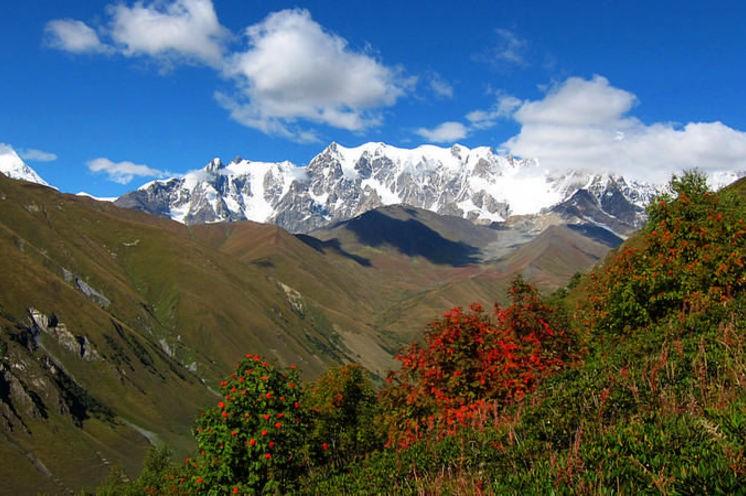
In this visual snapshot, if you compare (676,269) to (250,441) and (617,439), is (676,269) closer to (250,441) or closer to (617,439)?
(250,441)

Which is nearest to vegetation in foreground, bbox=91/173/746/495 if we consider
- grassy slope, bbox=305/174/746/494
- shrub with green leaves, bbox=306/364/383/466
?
grassy slope, bbox=305/174/746/494

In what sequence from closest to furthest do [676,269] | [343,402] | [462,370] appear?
[462,370]
[676,269]
[343,402]

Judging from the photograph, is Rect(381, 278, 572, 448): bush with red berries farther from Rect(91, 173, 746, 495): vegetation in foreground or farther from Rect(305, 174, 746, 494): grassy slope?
Rect(305, 174, 746, 494): grassy slope

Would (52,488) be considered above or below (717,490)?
below

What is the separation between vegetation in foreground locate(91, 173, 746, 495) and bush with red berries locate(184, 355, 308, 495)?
57 millimetres

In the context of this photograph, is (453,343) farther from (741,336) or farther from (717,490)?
(717,490)

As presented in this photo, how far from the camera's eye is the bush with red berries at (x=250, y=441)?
22.3m

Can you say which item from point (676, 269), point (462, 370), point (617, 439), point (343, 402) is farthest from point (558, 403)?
point (343, 402)

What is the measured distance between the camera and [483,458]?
530 inches

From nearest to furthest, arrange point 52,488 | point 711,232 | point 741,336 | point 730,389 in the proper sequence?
1. point 730,389
2. point 741,336
3. point 711,232
4. point 52,488

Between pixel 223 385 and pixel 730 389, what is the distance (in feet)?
60.2

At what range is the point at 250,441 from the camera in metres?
22.0

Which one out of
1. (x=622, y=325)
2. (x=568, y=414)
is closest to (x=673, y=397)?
(x=568, y=414)

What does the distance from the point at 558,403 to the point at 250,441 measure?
38.0ft
